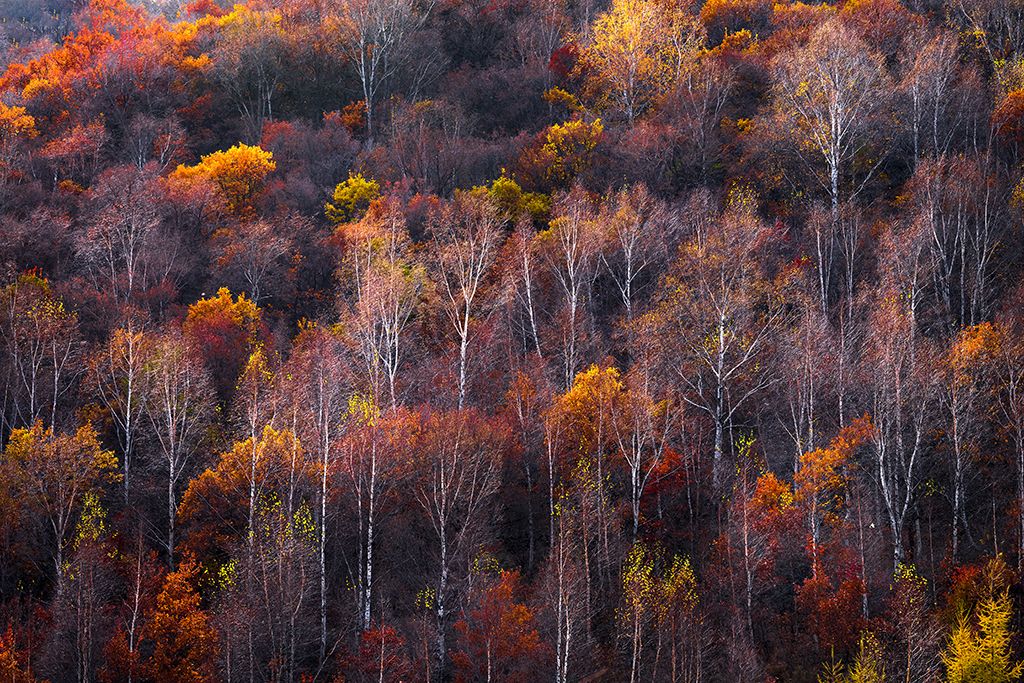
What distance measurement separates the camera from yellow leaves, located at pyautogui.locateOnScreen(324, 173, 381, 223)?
2386 inches

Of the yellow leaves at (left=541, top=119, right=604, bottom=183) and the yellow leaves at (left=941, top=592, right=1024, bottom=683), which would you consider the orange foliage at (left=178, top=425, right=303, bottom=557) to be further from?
the yellow leaves at (left=541, top=119, right=604, bottom=183)

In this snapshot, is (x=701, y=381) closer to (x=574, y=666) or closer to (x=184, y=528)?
(x=574, y=666)

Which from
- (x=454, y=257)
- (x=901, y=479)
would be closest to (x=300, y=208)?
(x=454, y=257)

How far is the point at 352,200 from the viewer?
61031 mm

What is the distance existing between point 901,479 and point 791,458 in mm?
4220

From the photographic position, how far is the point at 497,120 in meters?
73.3

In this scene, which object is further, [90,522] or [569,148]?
[569,148]

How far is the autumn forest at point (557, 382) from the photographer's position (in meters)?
34.8

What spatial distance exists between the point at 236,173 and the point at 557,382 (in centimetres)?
2840

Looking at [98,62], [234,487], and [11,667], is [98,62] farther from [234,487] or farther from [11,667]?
[11,667]

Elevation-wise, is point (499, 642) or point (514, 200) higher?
point (514, 200)

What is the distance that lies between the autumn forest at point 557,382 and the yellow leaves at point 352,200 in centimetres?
32

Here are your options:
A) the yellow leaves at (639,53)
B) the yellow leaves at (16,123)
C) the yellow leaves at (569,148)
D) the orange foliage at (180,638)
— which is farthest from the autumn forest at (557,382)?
the yellow leaves at (639,53)

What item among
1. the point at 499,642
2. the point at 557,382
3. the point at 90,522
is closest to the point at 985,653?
the point at 499,642
